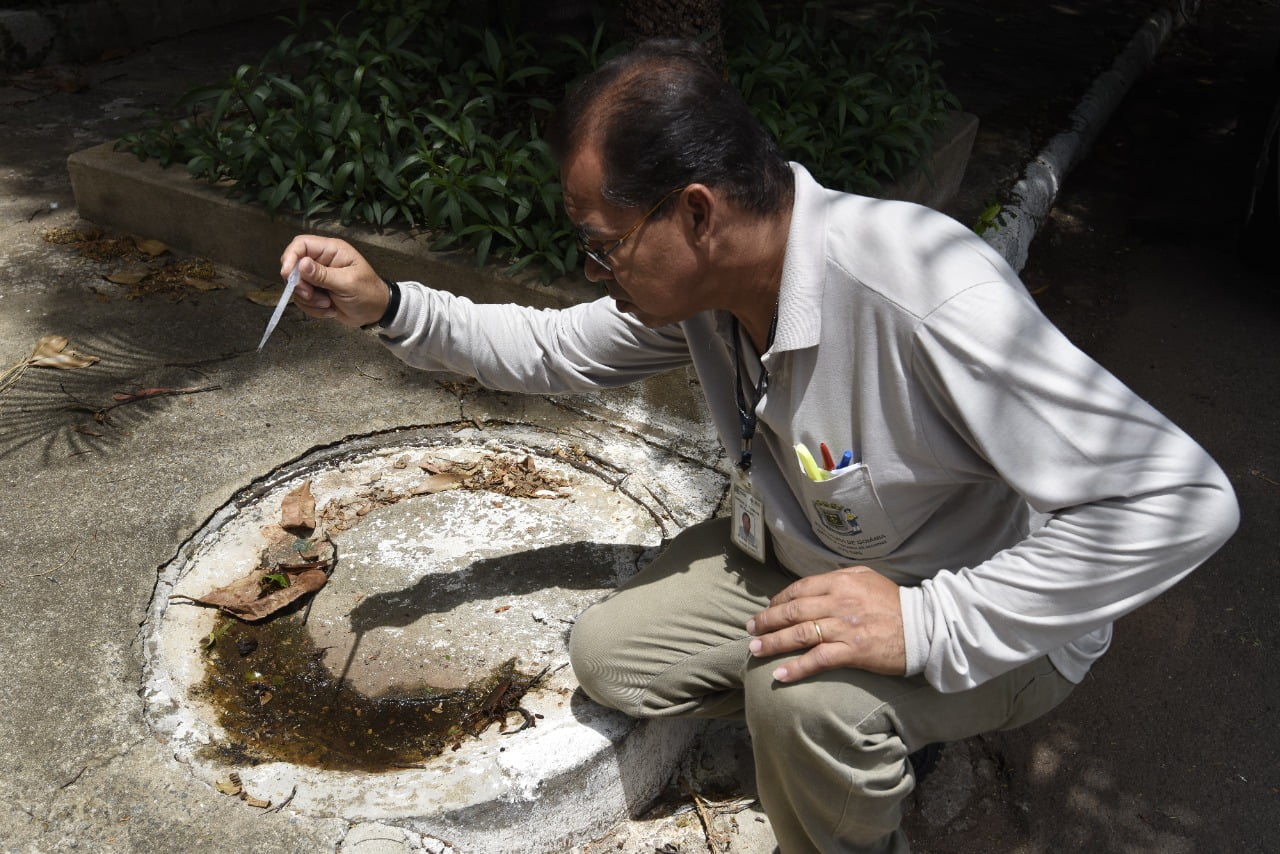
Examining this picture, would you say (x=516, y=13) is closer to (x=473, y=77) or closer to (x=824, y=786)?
(x=473, y=77)

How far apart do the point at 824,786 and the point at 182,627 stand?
4.70 ft

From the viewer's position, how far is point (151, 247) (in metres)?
3.94

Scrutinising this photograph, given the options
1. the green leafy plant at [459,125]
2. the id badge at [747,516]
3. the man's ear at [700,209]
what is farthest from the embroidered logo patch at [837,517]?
the green leafy plant at [459,125]

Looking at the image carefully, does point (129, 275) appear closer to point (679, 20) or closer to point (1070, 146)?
point (679, 20)

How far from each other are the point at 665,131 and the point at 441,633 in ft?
4.29

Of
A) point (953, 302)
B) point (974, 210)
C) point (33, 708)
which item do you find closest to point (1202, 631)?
point (953, 302)

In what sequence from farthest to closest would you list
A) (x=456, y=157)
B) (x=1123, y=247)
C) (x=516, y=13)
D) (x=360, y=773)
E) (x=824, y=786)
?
1. (x=1123, y=247)
2. (x=516, y=13)
3. (x=456, y=157)
4. (x=360, y=773)
5. (x=824, y=786)

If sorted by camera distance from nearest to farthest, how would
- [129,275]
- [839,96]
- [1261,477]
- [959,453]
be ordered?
[959,453]
[1261,477]
[129,275]
[839,96]

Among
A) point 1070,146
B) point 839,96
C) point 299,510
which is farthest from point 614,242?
point 1070,146

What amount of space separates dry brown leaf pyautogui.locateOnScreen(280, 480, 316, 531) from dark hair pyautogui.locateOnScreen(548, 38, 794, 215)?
1.36m

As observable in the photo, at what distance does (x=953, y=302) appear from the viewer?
1.71m

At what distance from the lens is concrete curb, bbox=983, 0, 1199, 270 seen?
181 inches

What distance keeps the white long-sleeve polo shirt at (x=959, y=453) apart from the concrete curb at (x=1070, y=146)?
94.4 inches

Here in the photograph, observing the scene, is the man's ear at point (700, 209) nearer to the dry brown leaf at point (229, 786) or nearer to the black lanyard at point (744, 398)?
the black lanyard at point (744, 398)
